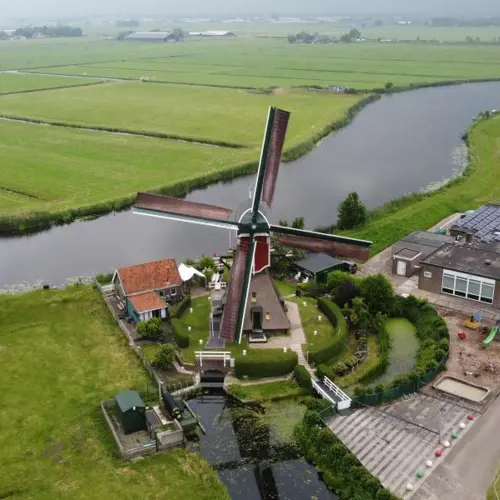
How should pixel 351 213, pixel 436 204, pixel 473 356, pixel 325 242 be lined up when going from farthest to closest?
pixel 436 204, pixel 351 213, pixel 325 242, pixel 473 356

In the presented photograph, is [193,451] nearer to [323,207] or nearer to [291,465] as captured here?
[291,465]

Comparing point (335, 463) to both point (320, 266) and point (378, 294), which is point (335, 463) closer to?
point (378, 294)

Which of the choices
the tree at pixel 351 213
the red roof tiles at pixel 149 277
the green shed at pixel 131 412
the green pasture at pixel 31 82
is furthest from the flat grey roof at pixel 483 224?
the green pasture at pixel 31 82

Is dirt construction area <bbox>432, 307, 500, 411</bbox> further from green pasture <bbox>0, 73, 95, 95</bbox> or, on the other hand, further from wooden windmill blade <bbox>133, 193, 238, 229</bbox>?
green pasture <bbox>0, 73, 95, 95</bbox>

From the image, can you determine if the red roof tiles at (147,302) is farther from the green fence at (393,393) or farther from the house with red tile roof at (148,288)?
the green fence at (393,393)

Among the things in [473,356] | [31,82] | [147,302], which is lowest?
[473,356]

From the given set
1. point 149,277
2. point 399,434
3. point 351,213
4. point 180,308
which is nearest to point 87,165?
point 351,213

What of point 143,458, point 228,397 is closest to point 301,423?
point 228,397
